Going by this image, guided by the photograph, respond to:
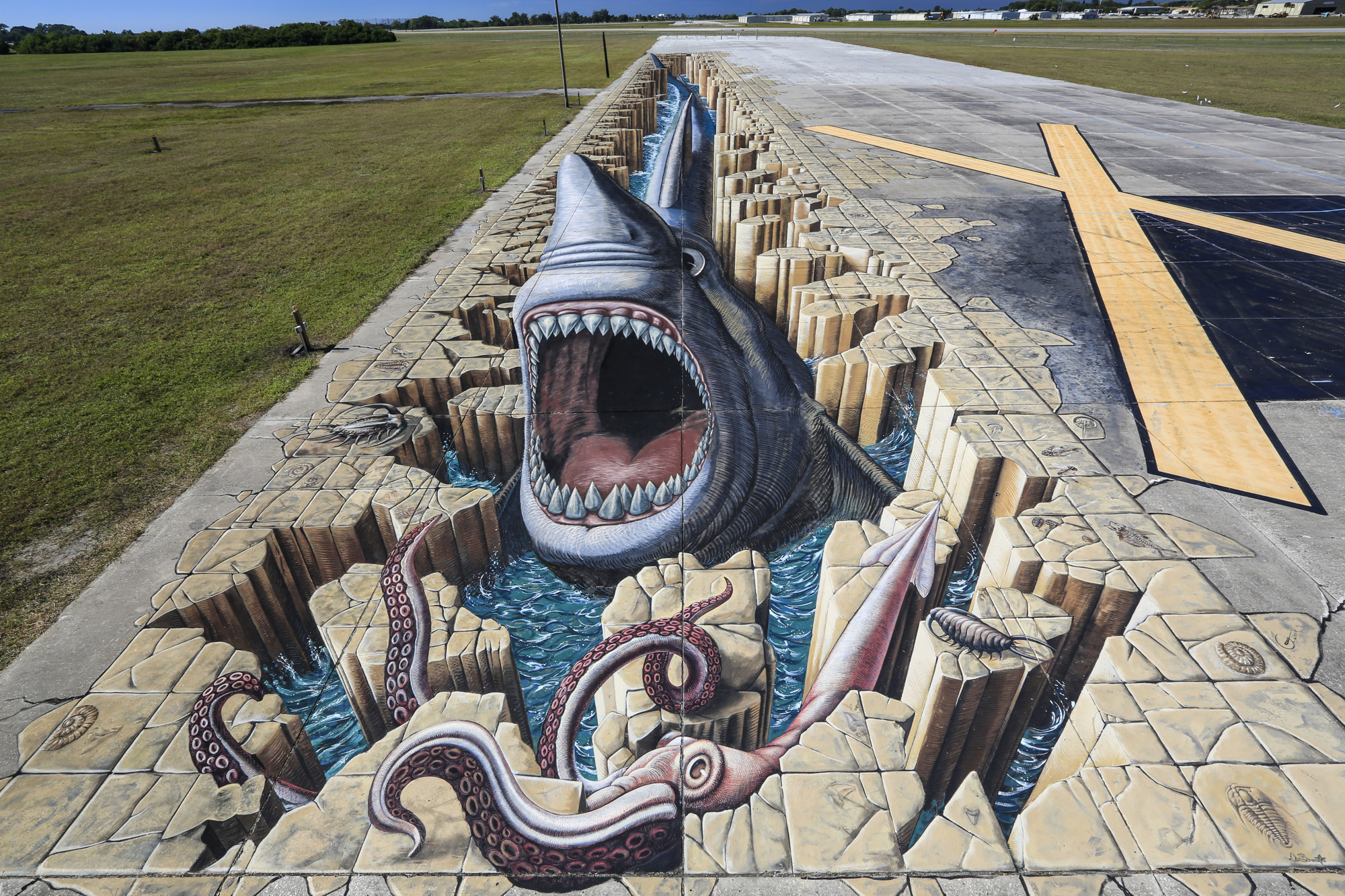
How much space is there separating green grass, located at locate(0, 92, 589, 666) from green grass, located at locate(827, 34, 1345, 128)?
19623mm

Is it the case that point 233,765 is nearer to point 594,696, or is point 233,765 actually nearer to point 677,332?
point 594,696

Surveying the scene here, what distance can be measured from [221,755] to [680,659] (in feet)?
6.49

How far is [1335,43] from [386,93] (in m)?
52.0

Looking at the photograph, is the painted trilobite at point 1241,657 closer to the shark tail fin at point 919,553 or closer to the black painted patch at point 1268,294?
the shark tail fin at point 919,553

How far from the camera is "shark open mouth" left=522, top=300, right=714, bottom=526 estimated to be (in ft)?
12.1

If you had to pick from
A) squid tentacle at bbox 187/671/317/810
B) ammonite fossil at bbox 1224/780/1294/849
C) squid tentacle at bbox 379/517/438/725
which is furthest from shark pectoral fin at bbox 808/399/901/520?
squid tentacle at bbox 187/671/317/810

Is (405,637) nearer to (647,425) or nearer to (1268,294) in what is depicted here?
(647,425)

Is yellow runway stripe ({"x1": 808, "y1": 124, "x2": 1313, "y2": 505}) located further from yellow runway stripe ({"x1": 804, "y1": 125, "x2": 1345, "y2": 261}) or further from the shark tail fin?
the shark tail fin

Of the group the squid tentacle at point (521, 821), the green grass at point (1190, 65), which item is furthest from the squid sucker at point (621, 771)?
the green grass at point (1190, 65)

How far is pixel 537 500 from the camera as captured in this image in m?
3.75

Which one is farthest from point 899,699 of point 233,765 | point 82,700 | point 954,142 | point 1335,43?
point 1335,43

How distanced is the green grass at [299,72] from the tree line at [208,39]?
4.01 m

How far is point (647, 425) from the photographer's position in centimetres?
410

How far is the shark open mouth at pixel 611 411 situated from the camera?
12.1ft
